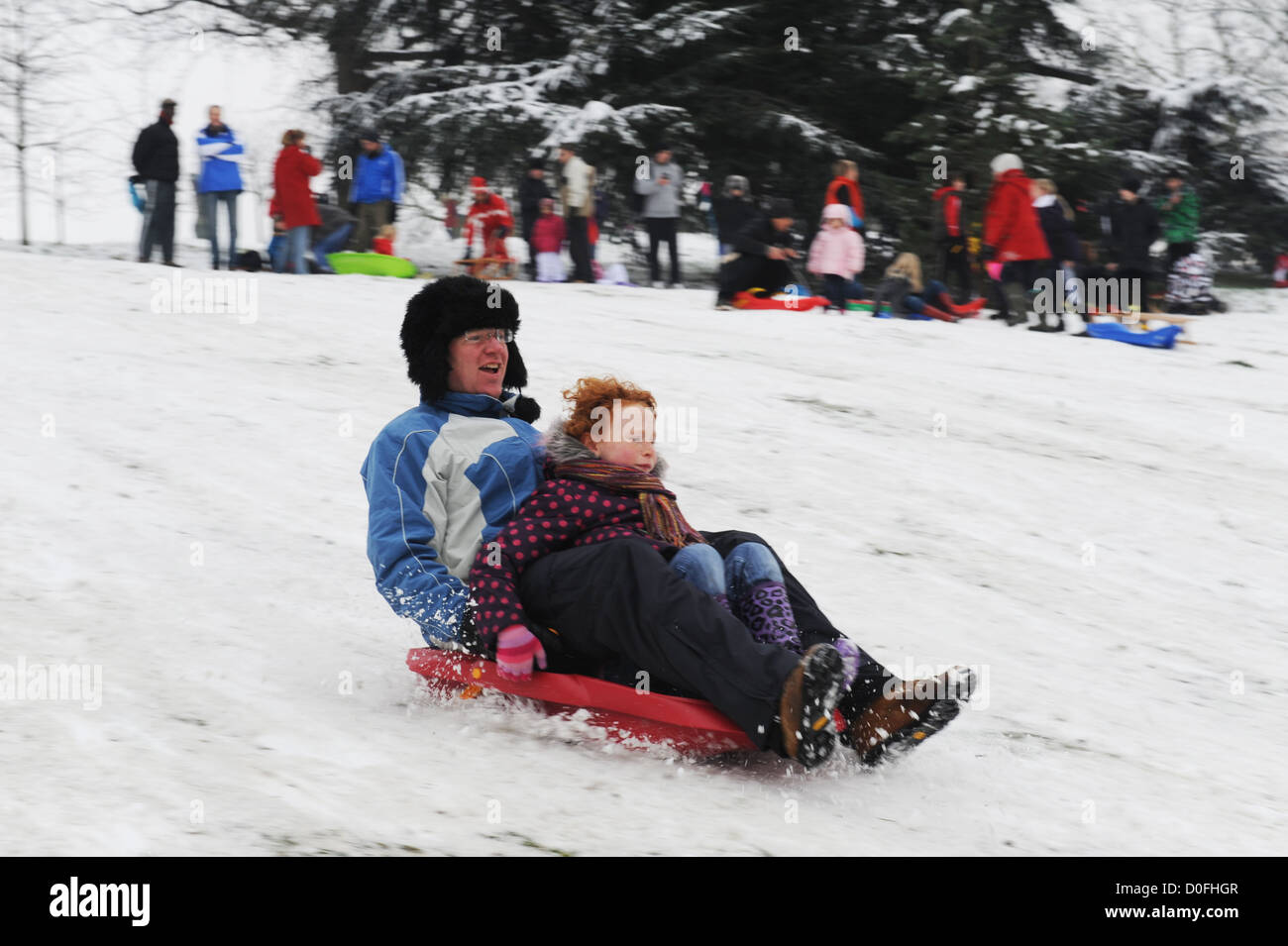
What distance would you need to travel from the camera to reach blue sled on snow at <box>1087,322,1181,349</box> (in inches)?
436

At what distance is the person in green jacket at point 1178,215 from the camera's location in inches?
523

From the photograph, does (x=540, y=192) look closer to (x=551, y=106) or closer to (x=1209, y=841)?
(x=551, y=106)

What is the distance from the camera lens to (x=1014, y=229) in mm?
11750

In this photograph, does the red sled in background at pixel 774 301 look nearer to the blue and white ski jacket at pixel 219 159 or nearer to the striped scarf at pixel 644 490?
the blue and white ski jacket at pixel 219 159

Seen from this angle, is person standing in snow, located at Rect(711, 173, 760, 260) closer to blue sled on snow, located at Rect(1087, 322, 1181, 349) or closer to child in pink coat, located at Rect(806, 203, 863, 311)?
child in pink coat, located at Rect(806, 203, 863, 311)

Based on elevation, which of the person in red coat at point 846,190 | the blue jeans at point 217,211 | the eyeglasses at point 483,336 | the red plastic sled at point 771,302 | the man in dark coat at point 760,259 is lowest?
the eyeglasses at point 483,336

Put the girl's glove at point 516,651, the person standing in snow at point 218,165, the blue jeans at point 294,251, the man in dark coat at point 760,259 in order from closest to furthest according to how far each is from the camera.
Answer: the girl's glove at point 516,651 → the person standing in snow at point 218,165 → the man in dark coat at point 760,259 → the blue jeans at point 294,251

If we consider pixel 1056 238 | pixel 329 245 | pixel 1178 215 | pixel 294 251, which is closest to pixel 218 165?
Answer: pixel 294 251

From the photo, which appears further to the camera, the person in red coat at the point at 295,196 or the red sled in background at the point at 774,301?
the person in red coat at the point at 295,196

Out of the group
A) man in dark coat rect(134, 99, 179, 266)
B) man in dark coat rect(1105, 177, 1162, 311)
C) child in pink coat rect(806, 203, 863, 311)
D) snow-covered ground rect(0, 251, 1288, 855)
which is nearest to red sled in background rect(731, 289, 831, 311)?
child in pink coat rect(806, 203, 863, 311)

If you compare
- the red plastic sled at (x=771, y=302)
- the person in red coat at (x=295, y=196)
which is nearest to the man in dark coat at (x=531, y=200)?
the person in red coat at (x=295, y=196)

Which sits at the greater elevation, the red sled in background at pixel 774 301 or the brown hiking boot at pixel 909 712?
the red sled in background at pixel 774 301

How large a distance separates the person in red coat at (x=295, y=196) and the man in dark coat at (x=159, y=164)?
867 millimetres

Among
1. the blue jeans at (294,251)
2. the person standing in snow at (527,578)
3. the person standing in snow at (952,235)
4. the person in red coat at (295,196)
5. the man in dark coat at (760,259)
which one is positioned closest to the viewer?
the person standing in snow at (527,578)
